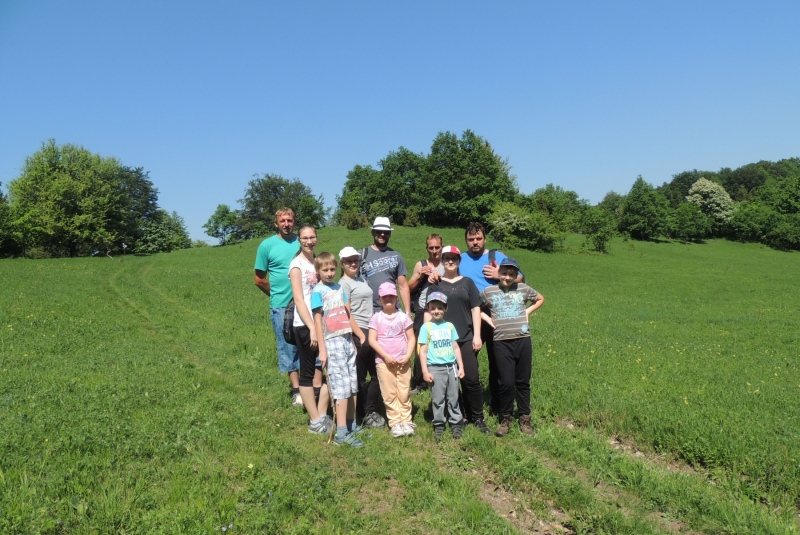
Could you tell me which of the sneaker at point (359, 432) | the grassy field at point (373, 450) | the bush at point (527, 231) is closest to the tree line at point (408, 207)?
the bush at point (527, 231)

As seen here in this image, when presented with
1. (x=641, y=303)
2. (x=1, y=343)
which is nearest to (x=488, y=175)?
(x=641, y=303)

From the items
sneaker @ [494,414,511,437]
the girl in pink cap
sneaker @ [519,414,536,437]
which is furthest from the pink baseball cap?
sneaker @ [519,414,536,437]

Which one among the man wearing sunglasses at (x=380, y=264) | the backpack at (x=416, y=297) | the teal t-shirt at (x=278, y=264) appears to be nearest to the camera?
the man wearing sunglasses at (x=380, y=264)

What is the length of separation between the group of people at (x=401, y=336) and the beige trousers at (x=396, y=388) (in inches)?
0.5

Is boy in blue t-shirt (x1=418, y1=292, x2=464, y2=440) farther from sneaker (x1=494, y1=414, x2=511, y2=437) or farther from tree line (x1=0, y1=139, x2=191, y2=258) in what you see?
tree line (x1=0, y1=139, x2=191, y2=258)

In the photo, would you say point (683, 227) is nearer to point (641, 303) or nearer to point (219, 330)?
point (641, 303)

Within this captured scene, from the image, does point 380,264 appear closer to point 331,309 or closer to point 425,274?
point 425,274

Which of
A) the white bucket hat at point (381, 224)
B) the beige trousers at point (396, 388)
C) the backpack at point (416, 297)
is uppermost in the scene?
the white bucket hat at point (381, 224)

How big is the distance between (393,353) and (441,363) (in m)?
0.58

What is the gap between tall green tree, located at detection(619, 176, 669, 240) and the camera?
200ft

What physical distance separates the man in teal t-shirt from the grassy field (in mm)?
571

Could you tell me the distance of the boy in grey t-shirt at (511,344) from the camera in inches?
233

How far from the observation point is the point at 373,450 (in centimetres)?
525

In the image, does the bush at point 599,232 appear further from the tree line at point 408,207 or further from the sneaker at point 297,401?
the sneaker at point 297,401
